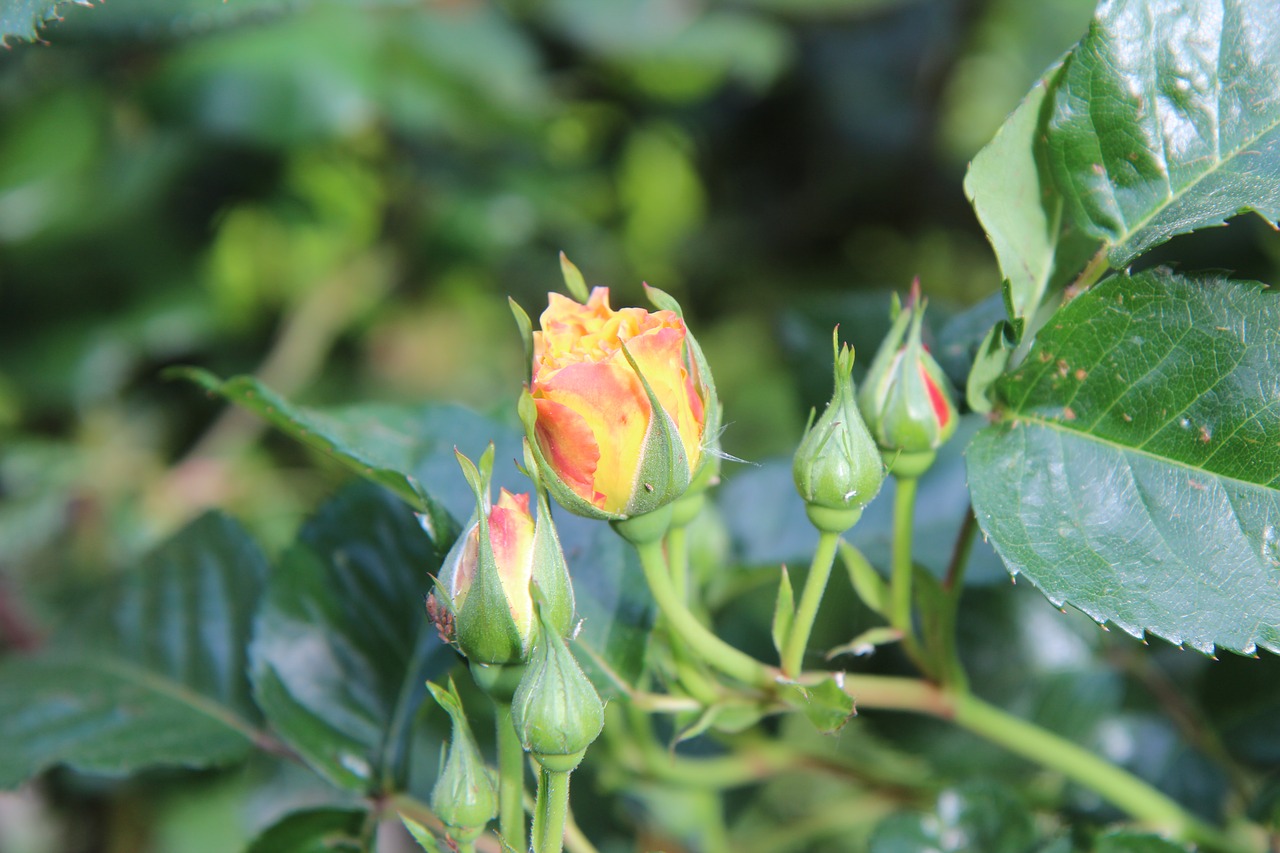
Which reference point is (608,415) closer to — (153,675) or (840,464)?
(840,464)

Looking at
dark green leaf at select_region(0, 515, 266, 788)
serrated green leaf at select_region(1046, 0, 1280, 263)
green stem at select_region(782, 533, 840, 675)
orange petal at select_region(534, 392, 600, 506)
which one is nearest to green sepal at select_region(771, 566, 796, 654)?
green stem at select_region(782, 533, 840, 675)

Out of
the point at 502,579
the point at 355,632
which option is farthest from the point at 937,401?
the point at 355,632

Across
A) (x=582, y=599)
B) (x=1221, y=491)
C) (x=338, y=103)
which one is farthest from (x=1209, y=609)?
(x=338, y=103)

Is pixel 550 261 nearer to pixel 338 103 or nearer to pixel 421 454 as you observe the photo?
pixel 338 103

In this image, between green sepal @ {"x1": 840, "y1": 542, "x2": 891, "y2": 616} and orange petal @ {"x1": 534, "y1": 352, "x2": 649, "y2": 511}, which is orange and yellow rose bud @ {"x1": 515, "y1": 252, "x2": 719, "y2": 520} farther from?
green sepal @ {"x1": 840, "y1": 542, "x2": 891, "y2": 616}

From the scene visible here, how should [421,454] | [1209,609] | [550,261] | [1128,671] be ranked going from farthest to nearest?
[550,261]
[1128,671]
[421,454]
[1209,609]

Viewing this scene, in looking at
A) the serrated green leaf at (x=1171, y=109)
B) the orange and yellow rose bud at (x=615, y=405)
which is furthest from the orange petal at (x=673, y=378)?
the serrated green leaf at (x=1171, y=109)
